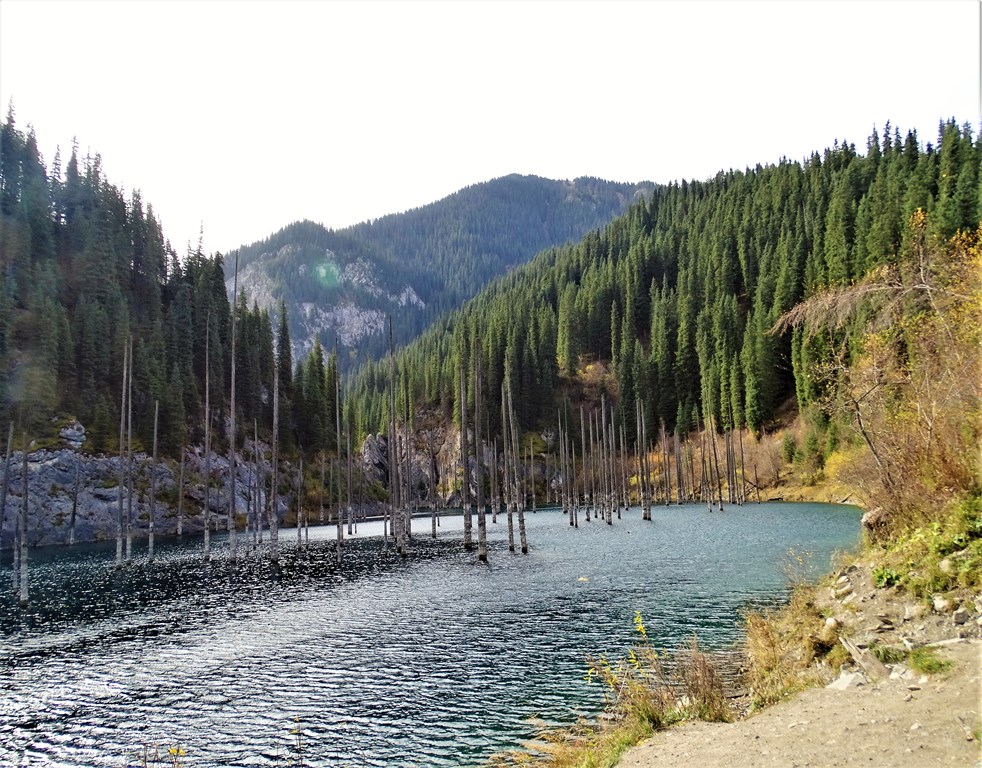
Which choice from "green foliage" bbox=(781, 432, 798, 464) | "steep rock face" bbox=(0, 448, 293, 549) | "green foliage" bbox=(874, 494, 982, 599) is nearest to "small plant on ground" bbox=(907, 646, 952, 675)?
"green foliage" bbox=(874, 494, 982, 599)

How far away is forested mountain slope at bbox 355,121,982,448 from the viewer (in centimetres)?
10319

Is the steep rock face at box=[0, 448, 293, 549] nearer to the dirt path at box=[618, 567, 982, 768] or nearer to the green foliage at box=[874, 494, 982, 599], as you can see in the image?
the dirt path at box=[618, 567, 982, 768]

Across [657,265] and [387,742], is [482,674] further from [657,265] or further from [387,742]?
[657,265]

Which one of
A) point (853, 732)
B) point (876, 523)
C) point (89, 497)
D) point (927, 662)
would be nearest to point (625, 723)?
point (853, 732)

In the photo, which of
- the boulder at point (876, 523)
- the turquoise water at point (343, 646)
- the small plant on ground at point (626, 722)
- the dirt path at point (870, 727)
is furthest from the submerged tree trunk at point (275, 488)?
the dirt path at point (870, 727)

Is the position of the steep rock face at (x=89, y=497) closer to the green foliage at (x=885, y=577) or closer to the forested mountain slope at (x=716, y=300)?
the forested mountain slope at (x=716, y=300)

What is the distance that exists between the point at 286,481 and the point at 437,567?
67.0m

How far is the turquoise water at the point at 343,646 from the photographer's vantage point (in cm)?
1316

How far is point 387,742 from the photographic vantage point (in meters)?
12.6

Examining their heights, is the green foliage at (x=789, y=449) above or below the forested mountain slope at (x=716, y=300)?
below

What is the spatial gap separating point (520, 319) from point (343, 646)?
5923 inches

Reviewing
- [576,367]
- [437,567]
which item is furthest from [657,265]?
[437,567]

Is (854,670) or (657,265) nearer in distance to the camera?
(854,670)

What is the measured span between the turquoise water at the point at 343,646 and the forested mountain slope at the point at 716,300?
224ft
